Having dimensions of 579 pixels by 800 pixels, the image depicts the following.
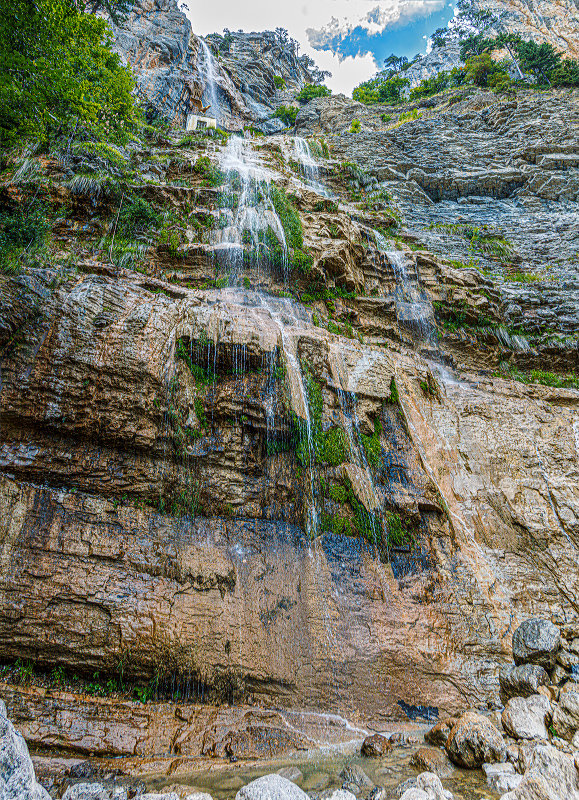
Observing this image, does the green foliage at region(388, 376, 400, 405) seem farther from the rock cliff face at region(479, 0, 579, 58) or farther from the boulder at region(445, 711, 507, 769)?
the rock cliff face at region(479, 0, 579, 58)

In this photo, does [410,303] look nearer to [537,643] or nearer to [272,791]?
[537,643]

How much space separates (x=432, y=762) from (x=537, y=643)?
2.98 metres

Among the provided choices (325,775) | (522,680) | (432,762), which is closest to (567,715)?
(522,680)

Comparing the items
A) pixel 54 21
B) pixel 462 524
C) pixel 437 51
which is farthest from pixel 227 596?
pixel 437 51

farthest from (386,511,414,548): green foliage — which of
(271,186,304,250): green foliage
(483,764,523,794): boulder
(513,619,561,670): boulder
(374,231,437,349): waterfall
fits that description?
(271,186,304,250): green foliage

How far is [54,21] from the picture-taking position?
8.91m

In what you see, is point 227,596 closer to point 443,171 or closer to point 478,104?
point 443,171

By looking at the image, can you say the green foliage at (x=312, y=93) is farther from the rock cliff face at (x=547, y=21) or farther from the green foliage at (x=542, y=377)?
the green foliage at (x=542, y=377)

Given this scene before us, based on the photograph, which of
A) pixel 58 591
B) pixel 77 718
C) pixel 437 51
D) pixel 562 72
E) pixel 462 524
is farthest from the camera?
pixel 437 51

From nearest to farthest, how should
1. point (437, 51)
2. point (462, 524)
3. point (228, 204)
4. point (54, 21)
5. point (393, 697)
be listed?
point (393, 697)
point (462, 524)
point (54, 21)
point (228, 204)
point (437, 51)

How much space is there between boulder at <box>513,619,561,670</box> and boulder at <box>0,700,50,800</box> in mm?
6797

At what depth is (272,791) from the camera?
3.80m

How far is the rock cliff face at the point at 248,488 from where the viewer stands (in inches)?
236

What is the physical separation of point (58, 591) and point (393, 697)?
533 centimetres
